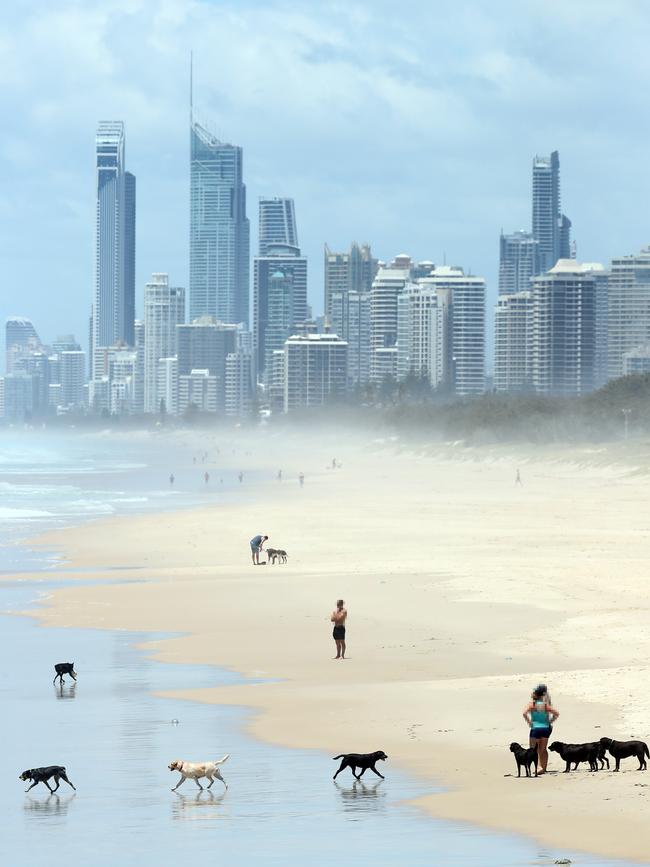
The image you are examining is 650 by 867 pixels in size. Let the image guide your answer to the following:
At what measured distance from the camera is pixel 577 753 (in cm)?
1680

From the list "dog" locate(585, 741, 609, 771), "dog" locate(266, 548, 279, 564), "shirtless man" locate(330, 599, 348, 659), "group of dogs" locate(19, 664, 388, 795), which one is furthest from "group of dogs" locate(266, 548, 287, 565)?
"dog" locate(585, 741, 609, 771)

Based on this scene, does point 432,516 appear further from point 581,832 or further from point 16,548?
point 581,832

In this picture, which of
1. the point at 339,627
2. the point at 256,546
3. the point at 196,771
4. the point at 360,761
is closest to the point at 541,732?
the point at 360,761

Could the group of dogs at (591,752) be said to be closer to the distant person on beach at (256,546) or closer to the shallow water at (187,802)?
the shallow water at (187,802)

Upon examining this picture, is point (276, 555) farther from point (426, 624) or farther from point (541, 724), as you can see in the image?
point (541, 724)

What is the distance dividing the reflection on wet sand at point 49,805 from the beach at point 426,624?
11.6ft

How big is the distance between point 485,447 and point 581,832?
133629 millimetres

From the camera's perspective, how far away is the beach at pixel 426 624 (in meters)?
17.1

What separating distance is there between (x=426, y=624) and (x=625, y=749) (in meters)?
14.1

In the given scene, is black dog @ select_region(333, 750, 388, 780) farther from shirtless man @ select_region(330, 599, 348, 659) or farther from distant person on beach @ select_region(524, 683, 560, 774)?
shirtless man @ select_region(330, 599, 348, 659)

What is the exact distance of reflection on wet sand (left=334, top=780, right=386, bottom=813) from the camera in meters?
16.1

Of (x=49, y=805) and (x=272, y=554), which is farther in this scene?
(x=272, y=554)

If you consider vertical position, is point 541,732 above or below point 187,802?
above

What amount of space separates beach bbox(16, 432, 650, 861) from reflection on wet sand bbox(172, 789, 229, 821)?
209 centimetres
